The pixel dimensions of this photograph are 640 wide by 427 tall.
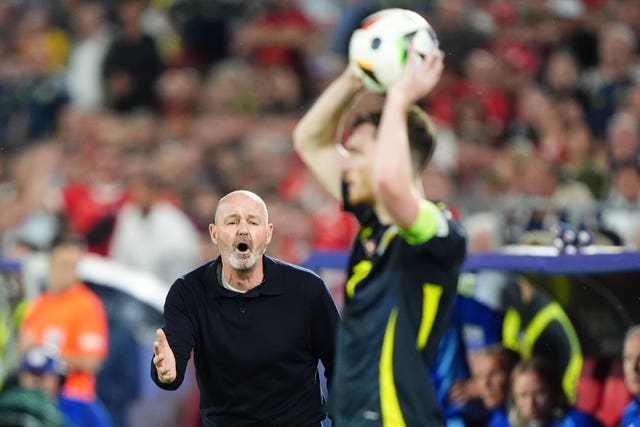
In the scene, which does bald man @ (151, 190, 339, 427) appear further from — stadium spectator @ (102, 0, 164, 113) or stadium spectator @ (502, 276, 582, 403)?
stadium spectator @ (102, 0, 164, 113)

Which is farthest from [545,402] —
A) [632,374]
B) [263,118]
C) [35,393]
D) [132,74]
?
[132,74]

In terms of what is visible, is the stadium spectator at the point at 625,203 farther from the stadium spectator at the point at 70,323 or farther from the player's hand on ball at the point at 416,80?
the player's hand on ball at the point at 416,80

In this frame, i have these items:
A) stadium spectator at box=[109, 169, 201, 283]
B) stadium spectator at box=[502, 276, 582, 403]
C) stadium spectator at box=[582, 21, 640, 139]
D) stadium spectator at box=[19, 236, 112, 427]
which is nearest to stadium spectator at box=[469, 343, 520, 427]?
stadium spectator at box=[502, 276, 582, 403]

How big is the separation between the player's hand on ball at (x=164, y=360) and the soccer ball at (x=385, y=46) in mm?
1262

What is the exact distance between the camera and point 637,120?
12023 mm

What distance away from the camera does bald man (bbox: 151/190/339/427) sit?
600 cm

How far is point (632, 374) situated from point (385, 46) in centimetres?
215

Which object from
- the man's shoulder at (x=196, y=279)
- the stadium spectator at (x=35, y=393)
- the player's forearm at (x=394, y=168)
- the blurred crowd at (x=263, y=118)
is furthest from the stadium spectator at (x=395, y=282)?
the blurred crowd at (x=263, y=118)

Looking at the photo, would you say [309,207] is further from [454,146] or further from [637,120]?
[637,120]

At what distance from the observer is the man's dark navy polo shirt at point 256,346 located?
20.0 feet

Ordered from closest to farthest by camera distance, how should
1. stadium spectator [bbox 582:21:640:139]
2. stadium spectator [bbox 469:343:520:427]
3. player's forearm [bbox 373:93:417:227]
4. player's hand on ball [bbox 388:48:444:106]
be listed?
player's forearm [bbox 373:93:417:227] → player's hand on ball [bbox 388:48:444:106] → stadium spectator [bbox 469:343:520:427] → stadium spectator [bbox 582:21:640:139]

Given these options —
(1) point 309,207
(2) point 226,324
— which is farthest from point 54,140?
(2) point 226,324

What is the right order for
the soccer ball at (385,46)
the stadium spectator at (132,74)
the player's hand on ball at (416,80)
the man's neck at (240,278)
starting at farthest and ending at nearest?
the stadium spectator at (132,74) < the man's neck at (240,278) < the soccer ball at (385,46) < the player's hand on ball at (416,80)

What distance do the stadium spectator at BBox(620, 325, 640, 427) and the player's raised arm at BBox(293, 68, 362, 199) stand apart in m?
1.80
